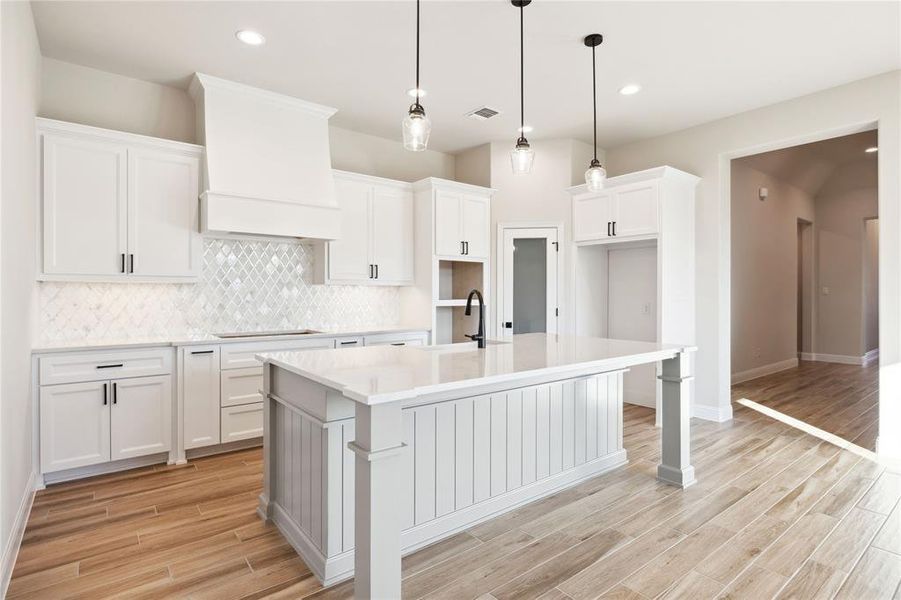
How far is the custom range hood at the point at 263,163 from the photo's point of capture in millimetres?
3746

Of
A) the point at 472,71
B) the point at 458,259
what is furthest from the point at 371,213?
the point at 472,71

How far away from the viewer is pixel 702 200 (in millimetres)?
4883

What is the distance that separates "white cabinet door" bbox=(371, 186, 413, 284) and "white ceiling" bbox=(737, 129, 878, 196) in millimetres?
4316

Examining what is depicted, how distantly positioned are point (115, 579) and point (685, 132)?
568 centimetres

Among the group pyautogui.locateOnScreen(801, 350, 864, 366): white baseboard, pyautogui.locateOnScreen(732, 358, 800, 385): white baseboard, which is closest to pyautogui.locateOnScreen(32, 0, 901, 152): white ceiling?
pyautogui.locateOnScreen(732, 358, 800, 385): white baseboard

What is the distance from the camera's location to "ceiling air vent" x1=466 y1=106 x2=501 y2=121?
14.8 ft

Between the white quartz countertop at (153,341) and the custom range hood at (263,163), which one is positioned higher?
the custom range hood at (263,163)

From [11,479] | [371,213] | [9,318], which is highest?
[371,213]

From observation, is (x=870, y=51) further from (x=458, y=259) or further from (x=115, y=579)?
(x=115, y=579)

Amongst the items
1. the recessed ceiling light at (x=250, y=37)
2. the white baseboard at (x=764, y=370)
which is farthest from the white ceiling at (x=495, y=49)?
the white baseboard at (x=764, y=370)

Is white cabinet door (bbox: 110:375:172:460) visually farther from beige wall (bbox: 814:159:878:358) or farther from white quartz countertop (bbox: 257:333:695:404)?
A: beige wall (bbox: 814:159:878:358)

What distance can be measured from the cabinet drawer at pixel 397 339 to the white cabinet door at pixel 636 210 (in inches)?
88.0

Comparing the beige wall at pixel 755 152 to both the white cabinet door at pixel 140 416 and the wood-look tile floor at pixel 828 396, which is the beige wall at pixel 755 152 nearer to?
the wood-look tile floor at pixel 828 396

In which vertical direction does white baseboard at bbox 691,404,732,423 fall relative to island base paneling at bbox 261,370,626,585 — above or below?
below
